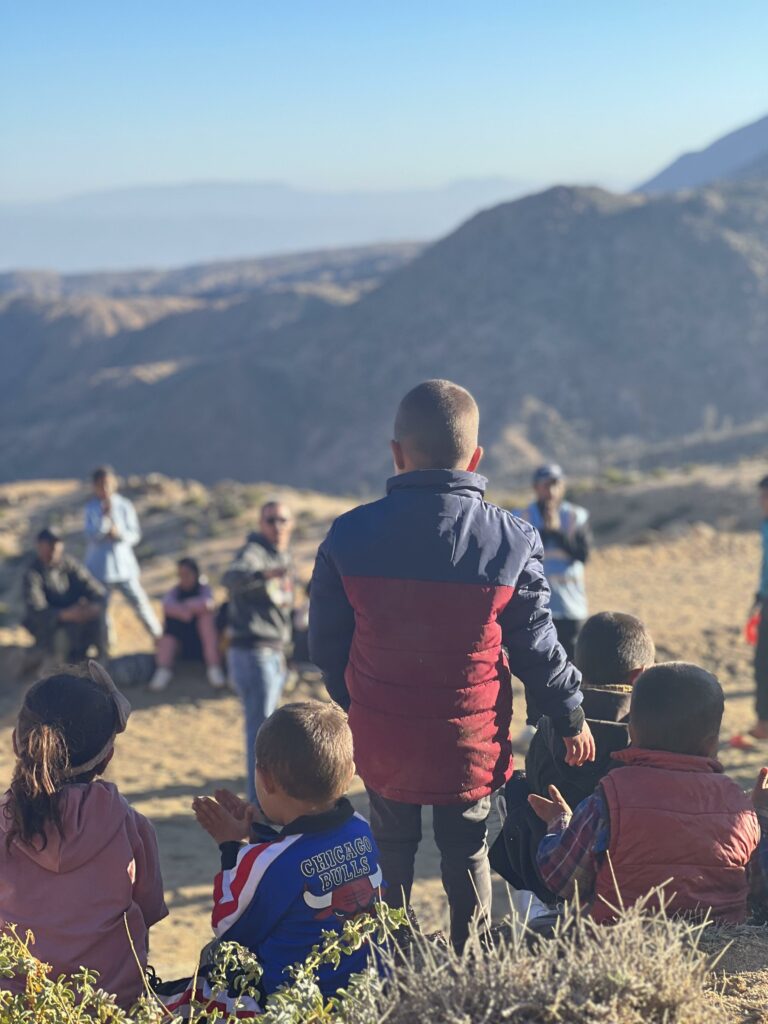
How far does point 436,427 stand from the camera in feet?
10.7

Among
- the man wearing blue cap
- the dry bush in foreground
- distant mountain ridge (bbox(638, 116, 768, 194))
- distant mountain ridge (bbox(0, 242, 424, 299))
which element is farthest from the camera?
distant mountain ridge (bbox(638, 116, 768, 194))

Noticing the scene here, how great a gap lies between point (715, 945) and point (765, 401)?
5168 cm

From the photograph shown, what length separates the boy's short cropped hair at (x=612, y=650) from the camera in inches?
141

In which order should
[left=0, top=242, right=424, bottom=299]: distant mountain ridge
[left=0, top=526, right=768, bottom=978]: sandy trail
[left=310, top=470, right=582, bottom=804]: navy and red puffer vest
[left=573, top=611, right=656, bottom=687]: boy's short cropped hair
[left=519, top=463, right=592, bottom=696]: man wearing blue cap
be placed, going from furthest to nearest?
[left=0, top=242, right=424, bottom=299]: distant mountain ridge
[left=519, top=463, right=592, bottom=696]: man wearing blue cap
[left=0, top=526, right=768, bottom=978]: sandy trail
[left=573, top=611, right=656, bottom=687]: boy's short cropped hair
[left=310, top=470, right=582, bottom=804]: navy and red puffer vest

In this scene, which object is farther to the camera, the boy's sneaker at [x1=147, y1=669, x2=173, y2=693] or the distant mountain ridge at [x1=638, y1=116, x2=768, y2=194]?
the distant mountain ridge at [x1=638, y1=116, x2=768, y2=194]

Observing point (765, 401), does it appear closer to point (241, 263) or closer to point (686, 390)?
point (686, 390)

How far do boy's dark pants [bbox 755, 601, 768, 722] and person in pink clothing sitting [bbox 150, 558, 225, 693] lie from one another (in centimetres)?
446

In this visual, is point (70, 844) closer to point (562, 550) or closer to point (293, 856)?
point (293, 856)

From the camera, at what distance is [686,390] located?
174ft

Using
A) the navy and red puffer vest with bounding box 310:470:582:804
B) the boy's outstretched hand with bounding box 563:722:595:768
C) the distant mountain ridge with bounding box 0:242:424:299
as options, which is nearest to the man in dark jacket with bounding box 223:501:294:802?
the navy and red puffer vest with bounding box 310:470:582:804

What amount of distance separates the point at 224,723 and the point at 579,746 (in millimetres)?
5947

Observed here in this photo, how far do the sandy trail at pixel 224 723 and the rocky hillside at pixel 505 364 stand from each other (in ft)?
93.6

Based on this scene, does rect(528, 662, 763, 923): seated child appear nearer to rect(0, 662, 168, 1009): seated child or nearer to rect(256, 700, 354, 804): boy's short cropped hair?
rect(256, 700, 354, 804): boy's short cropped hair

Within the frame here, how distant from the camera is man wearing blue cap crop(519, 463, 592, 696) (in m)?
6.55
